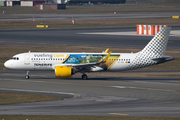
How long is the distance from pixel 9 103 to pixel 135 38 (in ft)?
239

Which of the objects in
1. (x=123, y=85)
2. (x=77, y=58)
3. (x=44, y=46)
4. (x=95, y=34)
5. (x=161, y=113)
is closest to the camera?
(x=161, y=113)

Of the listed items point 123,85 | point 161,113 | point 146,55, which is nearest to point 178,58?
point 146,55

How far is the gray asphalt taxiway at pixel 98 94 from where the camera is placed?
3108 centimetres

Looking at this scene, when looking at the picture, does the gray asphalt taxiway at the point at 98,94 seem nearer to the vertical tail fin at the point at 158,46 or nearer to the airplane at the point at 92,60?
the airplane at the point at 92,60

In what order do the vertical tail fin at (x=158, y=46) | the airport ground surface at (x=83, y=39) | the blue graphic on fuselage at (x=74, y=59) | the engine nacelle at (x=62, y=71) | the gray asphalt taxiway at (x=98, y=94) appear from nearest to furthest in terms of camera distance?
the gray asphalt taxiway at (x=98, y=94), the engine nacelle at (x=62, y=71), the blue graphic on fuselage at (x=74, y=59), the vertical tail fin at (x=158, y=46), the airport ground surface at (x=83, y=39)

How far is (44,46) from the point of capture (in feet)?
283

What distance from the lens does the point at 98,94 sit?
39.9 m

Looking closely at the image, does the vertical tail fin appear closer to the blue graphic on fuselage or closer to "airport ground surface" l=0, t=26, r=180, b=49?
the blue graphic on fuselage

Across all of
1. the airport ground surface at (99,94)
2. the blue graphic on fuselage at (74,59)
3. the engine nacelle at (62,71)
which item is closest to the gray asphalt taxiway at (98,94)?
the airport ground surface at (99,94)

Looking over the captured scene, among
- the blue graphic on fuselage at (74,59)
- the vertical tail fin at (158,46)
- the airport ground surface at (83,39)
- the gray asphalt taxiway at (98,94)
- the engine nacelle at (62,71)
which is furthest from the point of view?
the airport ground surface at (83,39)

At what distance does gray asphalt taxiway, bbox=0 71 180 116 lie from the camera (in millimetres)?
31078

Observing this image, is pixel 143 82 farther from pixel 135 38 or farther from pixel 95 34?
pixel 95 34

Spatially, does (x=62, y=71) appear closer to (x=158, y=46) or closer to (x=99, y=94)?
(x=99, y=94)

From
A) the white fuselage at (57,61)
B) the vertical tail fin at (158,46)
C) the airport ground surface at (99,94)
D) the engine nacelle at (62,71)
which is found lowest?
the airport ground surface at (99,94)
